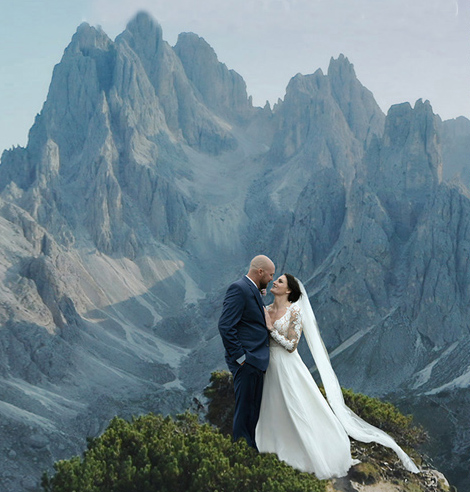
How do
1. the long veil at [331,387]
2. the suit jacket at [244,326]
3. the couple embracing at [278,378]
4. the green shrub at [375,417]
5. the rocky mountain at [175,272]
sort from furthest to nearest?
the rocky mountain at [175,272]
the green shrub at [375,417]
the long veil at [331,387]
the couple embracing at [278,378]
the suit jacket at [244,326]

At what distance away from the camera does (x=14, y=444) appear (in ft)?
243

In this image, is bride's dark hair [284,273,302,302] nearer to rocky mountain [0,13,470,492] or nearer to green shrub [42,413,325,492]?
green shrub [42,413,325,492]

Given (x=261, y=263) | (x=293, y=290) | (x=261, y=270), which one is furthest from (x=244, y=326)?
(x=293, y=290)

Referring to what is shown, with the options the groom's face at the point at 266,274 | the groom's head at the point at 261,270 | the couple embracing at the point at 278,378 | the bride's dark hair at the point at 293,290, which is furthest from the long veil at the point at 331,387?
the groom's head at the point at 261,270

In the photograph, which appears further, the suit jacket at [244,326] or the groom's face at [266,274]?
the groom's face at [266,274]

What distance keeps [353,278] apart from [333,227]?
26.5 meters

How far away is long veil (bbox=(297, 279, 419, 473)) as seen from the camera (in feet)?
46.4

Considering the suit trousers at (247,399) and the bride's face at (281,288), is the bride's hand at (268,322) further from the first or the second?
the suit trousers at (247,399)

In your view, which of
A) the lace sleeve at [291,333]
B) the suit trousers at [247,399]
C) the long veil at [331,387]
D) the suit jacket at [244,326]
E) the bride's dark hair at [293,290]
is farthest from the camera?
the long veil at [331,387]

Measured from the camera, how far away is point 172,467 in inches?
551

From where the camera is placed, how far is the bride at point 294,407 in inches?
520

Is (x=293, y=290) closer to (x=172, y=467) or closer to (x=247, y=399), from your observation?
(x=247, y=399)

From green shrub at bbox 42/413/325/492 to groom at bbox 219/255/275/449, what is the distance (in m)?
1.52

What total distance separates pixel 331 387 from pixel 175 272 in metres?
158
